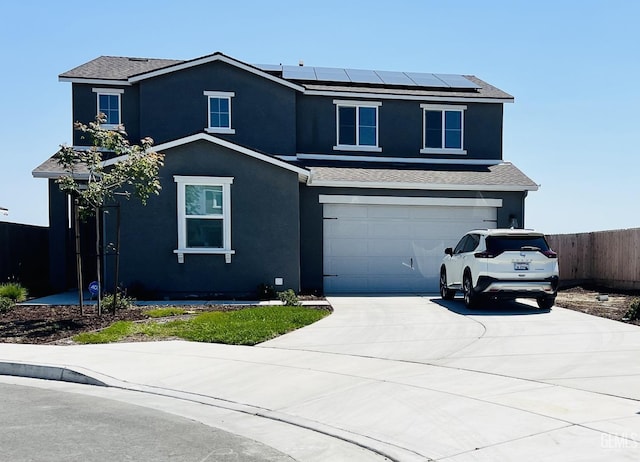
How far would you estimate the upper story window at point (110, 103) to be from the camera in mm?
19062

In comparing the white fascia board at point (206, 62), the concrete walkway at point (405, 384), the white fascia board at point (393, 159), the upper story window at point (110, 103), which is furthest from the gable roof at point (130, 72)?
the concrete walkway at point (405, 384)

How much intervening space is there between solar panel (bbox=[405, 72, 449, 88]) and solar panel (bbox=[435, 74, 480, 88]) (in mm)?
251

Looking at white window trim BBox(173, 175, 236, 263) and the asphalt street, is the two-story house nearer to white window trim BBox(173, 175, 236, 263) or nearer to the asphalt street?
white window trim BBox(173, 175, 236, 263)

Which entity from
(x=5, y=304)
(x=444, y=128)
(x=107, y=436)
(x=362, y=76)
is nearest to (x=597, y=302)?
(x=444, y=128)

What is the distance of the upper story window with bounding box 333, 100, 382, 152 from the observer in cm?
1986

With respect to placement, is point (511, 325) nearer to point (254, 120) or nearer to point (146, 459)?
point (146, 459)

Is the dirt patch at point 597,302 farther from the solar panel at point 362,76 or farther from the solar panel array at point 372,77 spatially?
the solar panel at point 362,76

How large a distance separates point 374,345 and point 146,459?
542 cm

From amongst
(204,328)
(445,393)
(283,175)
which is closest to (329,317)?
(204,328)

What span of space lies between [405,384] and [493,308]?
7.50m

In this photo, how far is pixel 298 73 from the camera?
2153cm

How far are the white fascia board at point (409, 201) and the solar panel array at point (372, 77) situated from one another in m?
5.34

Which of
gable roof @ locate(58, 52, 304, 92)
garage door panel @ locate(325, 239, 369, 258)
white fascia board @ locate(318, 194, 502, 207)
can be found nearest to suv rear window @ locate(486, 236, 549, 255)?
white fascia board @ locate(318, 194, 502, 207)

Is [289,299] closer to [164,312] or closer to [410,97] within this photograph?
[164,312]
